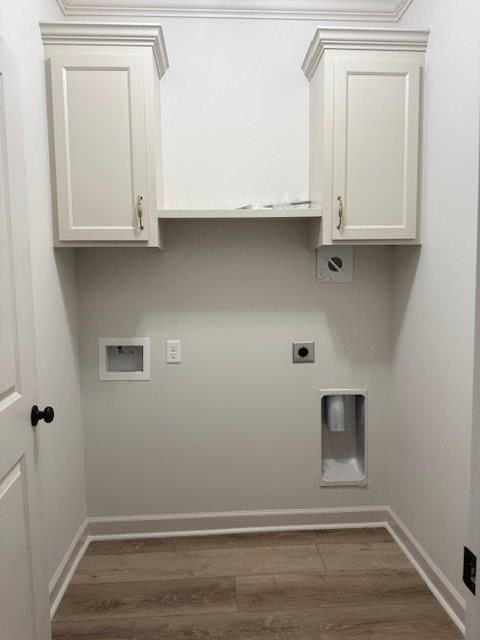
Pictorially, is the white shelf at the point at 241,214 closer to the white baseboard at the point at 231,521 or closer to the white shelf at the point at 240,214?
the white shelf at the point at 240,214

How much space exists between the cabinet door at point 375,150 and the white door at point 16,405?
129cm

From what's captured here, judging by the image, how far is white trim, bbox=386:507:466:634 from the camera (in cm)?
175

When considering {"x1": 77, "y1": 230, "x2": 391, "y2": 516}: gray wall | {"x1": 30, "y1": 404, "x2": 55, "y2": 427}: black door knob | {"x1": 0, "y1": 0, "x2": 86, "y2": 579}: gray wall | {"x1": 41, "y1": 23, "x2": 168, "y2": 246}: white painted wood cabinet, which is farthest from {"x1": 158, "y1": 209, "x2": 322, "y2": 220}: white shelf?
{"x1": 30, "y1": 404, "x2": 55, "y2": 427}: black door knob

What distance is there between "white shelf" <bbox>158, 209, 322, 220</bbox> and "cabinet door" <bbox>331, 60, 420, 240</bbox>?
0.13m

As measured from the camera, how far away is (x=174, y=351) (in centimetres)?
230

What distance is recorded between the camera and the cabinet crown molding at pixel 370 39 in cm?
188

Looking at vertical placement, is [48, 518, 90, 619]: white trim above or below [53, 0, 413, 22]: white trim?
below

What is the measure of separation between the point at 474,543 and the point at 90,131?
6.43ft

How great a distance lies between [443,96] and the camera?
5.87ft

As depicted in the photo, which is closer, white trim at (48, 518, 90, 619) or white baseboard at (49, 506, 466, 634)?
white trim at (48, 518, 90, 619)

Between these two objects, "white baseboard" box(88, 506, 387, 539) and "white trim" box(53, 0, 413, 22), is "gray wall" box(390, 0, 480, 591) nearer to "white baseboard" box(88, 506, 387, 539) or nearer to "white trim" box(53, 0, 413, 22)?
"white trim" box(53, 0, 413, 22)

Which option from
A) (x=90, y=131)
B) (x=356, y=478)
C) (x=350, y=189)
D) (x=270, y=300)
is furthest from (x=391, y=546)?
(x=90, y=131)

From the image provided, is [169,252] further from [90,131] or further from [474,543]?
[474,543]

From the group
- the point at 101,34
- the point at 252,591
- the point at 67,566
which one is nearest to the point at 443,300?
the point at 252,591
